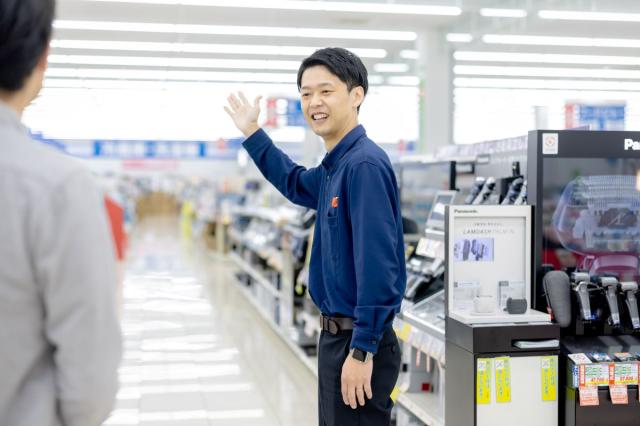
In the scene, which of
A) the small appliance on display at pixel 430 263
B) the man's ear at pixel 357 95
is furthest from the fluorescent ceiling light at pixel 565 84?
the man's ear at pixel 357 95

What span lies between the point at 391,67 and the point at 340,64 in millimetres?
9129

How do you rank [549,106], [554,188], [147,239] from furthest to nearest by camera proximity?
[147,239] < [549,106] < [554,188]

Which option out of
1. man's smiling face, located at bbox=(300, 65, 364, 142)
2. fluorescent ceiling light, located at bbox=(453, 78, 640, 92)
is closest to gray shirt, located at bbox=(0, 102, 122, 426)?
man's smiling face, located at bbox=(300, 65, 364, 142)

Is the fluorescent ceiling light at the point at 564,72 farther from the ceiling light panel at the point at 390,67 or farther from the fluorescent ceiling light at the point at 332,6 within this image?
the ceiling light panel at the point at 390,67

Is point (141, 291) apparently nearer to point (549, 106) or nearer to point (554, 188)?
point (549, 106)

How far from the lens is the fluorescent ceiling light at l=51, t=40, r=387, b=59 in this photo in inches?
406

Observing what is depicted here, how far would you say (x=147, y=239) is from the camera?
63.6 feet

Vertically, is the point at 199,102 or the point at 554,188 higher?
the point at 199,102

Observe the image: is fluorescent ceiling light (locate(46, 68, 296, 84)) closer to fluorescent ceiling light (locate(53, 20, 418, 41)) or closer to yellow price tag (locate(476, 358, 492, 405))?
fluorescent ceiling light (locate(53, 20, 418, 41))

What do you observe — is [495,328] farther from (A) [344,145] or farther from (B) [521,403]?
(A) [344,145]

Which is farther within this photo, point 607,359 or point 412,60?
point 412,60

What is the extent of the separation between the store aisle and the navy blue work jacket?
2.56 metres

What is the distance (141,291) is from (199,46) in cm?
364

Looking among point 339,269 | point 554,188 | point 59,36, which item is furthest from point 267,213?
point 339,269
